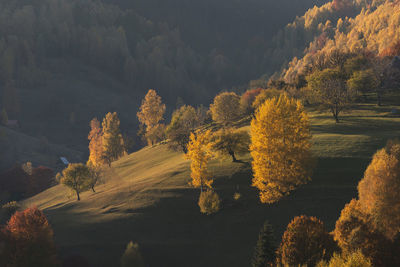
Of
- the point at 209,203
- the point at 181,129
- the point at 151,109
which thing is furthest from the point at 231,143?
the point at 151,109

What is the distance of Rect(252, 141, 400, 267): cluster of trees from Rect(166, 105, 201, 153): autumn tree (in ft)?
181

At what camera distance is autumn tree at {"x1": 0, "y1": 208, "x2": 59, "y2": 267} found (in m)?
51.9

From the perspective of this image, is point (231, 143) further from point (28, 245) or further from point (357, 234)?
point (28, 245)

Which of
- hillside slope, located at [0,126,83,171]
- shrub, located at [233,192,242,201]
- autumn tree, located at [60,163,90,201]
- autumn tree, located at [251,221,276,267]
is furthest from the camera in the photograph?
hillside slope, located at [0,126,83,171]

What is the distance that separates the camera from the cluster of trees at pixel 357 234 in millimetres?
36250

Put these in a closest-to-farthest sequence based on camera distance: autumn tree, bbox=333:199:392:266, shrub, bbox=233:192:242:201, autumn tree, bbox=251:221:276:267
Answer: autumn tree, bbox=333:199:392:266 < autumn tree, bbox=251:221:276:267 < shrub, bbox=233:192:242:201

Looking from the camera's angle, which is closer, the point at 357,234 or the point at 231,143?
the point at 357,234

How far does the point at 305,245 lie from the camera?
37.6m

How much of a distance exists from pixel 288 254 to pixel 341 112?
75.4 metres

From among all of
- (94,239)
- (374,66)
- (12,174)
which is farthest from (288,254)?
(12,174)

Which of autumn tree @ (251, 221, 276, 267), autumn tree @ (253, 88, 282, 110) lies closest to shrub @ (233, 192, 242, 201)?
autumn tree @ (251, 221, 276, 267)

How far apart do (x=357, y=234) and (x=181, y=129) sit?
63397 millimetres

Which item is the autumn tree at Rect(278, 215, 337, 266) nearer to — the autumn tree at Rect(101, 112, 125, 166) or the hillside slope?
the autumn tree at Rect(101, 112, 125, 166)

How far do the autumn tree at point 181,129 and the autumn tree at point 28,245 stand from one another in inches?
1659
